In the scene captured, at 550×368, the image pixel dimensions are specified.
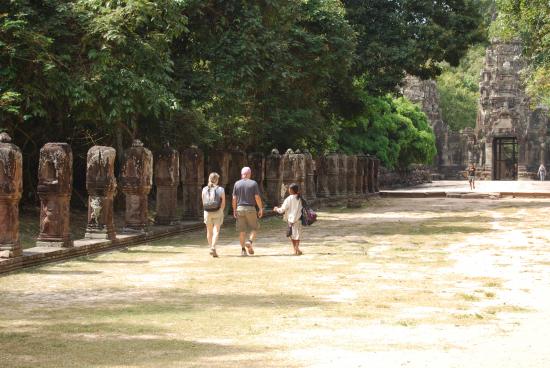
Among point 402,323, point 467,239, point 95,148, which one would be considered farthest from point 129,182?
point 402,323

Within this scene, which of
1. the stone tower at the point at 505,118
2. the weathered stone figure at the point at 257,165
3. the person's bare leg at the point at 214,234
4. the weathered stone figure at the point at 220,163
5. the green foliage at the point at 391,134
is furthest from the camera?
the stone tower at the point at 505,118

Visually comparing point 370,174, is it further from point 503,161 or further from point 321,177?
point 503,161

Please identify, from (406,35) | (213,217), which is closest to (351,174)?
(406,35)

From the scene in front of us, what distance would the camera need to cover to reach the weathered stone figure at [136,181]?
16.2 metres

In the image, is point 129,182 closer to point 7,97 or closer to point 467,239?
point 7,97

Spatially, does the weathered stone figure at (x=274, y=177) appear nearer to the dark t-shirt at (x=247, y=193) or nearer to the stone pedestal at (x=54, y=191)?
the dark t-shirt at (x=247, y=193)


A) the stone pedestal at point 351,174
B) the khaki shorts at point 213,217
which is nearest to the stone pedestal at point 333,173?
the stone pedestal at point 351,174

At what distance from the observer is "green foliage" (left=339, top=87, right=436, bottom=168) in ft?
135

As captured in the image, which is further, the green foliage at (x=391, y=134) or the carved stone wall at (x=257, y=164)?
the green foliage at (x=391, y=134)

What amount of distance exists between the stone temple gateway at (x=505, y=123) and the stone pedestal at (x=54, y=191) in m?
51.6

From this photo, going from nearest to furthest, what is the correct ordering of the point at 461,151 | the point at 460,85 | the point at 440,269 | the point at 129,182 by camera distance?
1. the point at 440,269
2. the point at 129,182
3. the point at 461,151
4. the point at 460,85

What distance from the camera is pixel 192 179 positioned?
20.1 meters

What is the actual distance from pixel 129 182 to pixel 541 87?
23437 mm

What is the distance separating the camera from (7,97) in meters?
14.3
